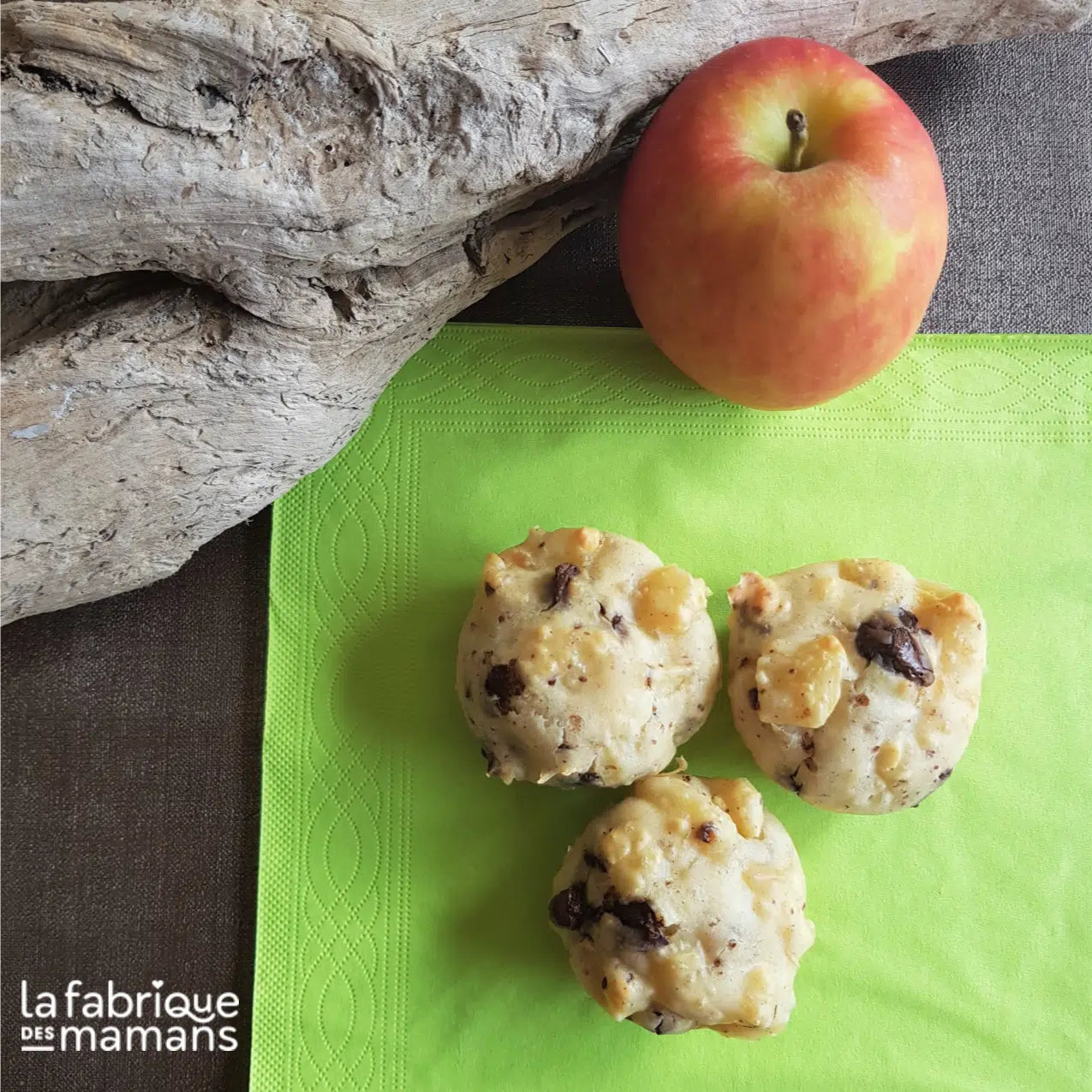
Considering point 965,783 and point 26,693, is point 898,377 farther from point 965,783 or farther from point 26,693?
point 26,693

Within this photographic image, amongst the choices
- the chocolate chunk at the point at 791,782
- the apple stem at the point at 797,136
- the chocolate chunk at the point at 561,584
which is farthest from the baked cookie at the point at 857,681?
the apple stem at the point at 797,136

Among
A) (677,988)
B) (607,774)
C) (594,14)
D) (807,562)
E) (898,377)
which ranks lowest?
(677,988)

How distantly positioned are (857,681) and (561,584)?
26cm

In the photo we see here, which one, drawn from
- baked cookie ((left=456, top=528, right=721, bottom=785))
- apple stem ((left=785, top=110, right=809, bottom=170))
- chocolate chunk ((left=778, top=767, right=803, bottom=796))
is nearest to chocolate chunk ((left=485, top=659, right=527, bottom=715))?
baked cookie ((left=456, top=528, right=721, bottom=785))

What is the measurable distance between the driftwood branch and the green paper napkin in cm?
15

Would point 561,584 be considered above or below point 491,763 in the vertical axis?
above

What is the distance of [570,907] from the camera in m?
0.84

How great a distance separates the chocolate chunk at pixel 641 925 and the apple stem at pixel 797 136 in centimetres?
61

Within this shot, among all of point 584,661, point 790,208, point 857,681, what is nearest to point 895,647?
point 857,681

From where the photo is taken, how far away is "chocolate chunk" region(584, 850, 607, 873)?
0.83 meters

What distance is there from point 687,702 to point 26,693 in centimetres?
63

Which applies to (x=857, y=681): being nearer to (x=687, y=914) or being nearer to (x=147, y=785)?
(x=687, y=914)

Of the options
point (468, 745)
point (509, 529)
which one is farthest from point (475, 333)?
point (468, 745)

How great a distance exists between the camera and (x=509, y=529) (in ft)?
3.19
